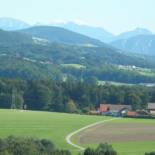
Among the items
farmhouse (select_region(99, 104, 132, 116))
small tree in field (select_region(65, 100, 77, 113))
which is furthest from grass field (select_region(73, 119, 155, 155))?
small tree in field (select_region(65, 100, 77, 113))

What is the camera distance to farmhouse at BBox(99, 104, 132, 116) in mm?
89238

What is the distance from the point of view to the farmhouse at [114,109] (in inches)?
3513

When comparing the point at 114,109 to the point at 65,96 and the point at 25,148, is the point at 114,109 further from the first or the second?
the point at 25,148

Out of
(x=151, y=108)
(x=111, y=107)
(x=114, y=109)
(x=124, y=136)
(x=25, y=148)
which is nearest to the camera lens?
(x=25, y=148)

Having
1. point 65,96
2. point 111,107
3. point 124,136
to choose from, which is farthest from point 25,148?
point 65,96

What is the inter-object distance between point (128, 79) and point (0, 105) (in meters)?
81.3

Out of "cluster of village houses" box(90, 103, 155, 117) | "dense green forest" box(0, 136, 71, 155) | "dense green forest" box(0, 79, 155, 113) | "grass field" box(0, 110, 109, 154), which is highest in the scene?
"dense green forest" box(0, 79, 155, 113)

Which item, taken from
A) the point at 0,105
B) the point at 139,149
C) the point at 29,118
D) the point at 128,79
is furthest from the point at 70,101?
the point at 128,79

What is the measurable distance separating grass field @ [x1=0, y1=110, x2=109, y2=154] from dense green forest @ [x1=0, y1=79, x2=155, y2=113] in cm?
1852

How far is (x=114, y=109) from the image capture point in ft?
302

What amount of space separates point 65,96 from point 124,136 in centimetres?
4280

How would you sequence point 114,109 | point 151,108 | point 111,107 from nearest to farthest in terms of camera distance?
point 151,108 → point 114,109 → point 111,107

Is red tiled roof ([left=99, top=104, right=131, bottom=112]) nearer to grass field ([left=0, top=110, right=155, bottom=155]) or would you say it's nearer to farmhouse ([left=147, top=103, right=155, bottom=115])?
farmhouse ([left=147, top=103, right=155, bottom=115])

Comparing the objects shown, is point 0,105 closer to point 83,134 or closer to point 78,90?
point 78,90
